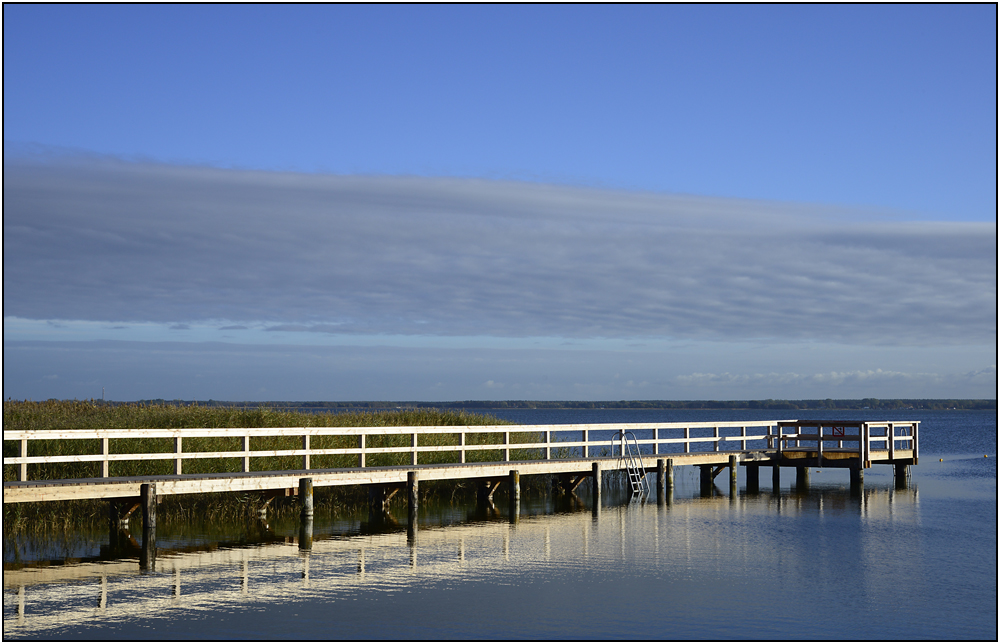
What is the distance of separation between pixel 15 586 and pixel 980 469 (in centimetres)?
4019

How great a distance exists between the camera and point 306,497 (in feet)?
69.7

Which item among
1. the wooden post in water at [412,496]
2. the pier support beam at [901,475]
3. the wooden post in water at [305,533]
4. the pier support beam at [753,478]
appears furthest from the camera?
the pier support beam at [901,475]

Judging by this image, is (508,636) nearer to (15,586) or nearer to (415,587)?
(415,587)

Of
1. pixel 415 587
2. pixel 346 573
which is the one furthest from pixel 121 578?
pixel 415 587

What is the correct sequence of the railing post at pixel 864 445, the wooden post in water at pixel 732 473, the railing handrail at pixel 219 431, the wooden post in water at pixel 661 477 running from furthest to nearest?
the railing post at pixel 864 445 → the wooden post in water at pixel 732 473 → the wooden post in water at pixel 661 477 → the railing handrail at pixel 219 431

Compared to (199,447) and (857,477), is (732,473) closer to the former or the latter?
(857,477)

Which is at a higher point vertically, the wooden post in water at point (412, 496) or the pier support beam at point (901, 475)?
the wooden post in water at point (412, 496)

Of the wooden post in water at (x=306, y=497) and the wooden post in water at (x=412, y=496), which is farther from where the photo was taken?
the wooden post in water at (x=412, y=496)

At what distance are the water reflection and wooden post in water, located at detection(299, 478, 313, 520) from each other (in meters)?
0.23

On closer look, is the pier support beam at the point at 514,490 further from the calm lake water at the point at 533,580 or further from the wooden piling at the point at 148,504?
the wooden piling at the point at 148,504

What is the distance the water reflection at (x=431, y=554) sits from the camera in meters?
14.4

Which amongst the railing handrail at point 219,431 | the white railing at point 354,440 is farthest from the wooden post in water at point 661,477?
the railing handrail at point 219,431

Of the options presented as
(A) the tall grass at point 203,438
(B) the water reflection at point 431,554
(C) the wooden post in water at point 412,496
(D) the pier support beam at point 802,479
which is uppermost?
(A) the tall grass at point 203,438

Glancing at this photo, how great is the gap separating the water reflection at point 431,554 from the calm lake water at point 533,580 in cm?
5
